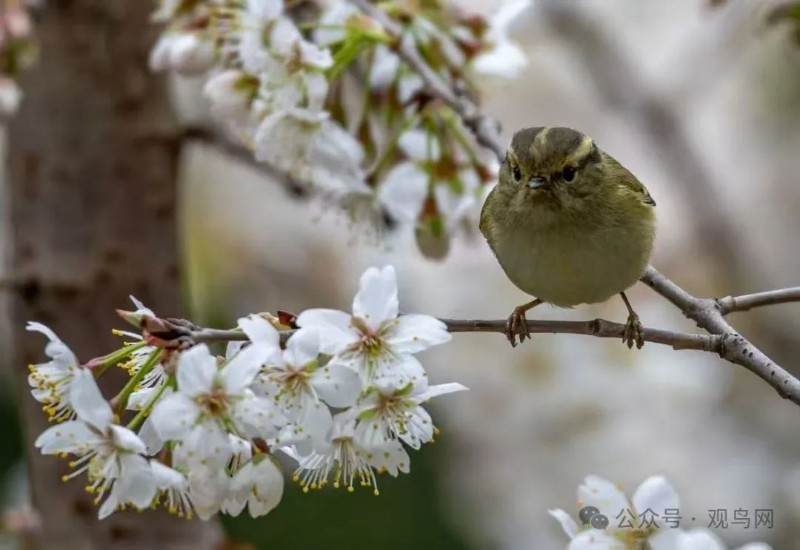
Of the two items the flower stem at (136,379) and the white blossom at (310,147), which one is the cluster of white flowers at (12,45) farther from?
the flower stem at (136,379)

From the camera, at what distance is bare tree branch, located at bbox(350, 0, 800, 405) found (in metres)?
0.92

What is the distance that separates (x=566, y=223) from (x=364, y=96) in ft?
1.15

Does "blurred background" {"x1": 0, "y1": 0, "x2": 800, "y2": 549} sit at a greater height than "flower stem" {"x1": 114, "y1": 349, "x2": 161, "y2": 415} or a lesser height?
greater

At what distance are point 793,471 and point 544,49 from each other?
1.55m

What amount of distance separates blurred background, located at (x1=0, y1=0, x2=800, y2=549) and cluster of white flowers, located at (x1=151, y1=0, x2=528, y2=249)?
0.99 ft

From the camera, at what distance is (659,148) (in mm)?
2311

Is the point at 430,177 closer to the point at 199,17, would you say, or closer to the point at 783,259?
the point at 199,17

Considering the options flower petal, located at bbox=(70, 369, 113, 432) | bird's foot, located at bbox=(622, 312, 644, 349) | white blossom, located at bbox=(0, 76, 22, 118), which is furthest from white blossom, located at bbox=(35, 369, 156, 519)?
white blossom, located at bbox=(0, 76, 22, 118)

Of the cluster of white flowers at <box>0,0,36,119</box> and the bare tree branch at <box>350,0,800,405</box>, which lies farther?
the cluster of white flowers at <box>0,0,36,119</box>

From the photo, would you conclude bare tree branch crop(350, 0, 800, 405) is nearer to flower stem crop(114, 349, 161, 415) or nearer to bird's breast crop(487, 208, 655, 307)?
bird's breast crop(487, 208, 655, 307)

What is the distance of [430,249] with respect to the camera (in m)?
1.42

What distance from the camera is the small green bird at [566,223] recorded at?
3.72 ft

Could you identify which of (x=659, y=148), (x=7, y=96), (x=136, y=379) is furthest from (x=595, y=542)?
(x=659, y=148)

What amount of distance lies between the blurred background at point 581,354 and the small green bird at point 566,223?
1.82 ft
